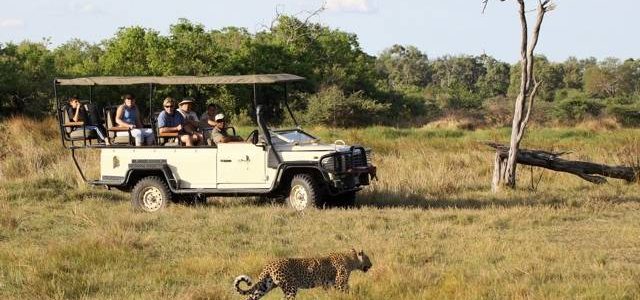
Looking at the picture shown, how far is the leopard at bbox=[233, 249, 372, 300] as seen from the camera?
7160 millimetres

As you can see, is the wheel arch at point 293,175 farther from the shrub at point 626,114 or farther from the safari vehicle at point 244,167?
the shrub at point 626,114

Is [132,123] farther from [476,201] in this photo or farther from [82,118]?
[476,201]

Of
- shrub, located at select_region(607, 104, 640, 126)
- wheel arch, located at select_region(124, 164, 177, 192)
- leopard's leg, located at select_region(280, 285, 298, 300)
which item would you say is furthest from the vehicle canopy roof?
shrub, located at select_region(607, 104, 640, 126)

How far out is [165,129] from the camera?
1467 centimetres

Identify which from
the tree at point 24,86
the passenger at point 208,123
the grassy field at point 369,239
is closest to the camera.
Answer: the grassy field at point 369,239

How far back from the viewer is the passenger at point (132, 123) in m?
14.9

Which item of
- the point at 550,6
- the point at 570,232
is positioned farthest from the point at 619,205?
the point at 550,6

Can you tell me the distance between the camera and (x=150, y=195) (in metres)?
14.9

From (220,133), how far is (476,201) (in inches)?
173

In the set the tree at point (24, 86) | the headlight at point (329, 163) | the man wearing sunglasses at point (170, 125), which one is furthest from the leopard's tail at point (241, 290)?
the tree at point (24, 86)

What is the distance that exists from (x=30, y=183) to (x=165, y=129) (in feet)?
12.5

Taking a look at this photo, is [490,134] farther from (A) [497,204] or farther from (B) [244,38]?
(A) [497,204]

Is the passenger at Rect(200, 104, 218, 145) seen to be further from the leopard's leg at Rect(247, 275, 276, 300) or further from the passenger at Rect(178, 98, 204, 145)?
the leopard's leg at Rect(247, 275, 276, 300)

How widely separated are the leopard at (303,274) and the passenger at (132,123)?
7.66 meters
